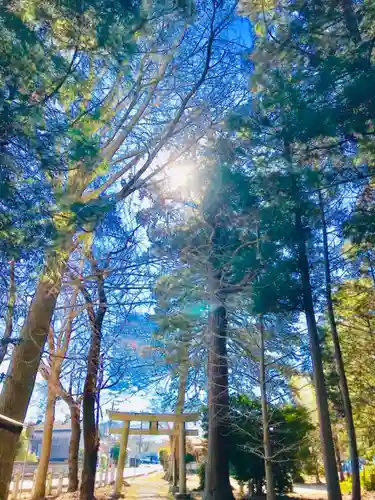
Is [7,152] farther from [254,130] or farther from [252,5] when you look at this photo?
[252,5]

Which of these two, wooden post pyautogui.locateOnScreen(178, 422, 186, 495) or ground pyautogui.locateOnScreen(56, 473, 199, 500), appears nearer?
ground pyautogui.locateOnScreen(56, 473, 199, 500)

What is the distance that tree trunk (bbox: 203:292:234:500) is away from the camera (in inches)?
338

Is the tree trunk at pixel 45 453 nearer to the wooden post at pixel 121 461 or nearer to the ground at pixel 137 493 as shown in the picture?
the ground at pixel 137 493

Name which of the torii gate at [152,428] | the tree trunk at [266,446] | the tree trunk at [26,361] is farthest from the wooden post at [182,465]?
the tree trunk at [26,361]

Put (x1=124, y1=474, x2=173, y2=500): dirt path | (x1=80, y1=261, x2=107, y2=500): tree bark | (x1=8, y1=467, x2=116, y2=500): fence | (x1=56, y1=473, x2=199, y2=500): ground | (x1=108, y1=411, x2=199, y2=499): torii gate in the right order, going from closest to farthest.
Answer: (x1=80, y1=261, x2=107, y2=500): tree bark < (x1=8, y1=467, x2=116, y2=500): fence < (x1=56, y1=473, x2=199, y2=500): ground < (x1=108, y1=411, x2=199, y2=499): torii gate < (x1=124, y1=474, x2=173, y2=500): dirt path

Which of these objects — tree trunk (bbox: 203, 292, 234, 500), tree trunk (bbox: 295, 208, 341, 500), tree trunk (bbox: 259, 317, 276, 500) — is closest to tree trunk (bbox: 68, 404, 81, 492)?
tree trunk (bbox: 203, 292, 234, 500)

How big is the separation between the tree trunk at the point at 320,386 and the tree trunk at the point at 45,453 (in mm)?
7944

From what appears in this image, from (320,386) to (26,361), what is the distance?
14.7ft

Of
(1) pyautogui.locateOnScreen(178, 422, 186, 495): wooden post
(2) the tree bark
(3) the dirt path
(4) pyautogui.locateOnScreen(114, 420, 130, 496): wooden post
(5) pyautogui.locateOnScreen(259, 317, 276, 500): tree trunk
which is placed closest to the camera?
(5) pyautogui.locateOnScreen(259, 317, 276, 500): tree trunk

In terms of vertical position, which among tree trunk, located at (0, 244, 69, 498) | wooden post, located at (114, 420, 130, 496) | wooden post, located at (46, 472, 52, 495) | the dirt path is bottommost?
the dirt path

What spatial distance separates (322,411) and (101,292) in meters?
4.75

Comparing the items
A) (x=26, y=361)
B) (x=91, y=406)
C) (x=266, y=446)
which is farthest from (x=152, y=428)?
(x=26, y=361)

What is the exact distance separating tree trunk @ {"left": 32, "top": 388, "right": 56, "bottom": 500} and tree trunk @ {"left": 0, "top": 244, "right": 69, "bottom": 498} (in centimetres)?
681

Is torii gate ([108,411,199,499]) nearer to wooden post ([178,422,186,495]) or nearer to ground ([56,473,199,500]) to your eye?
wooden post ([178,422,186,495])
